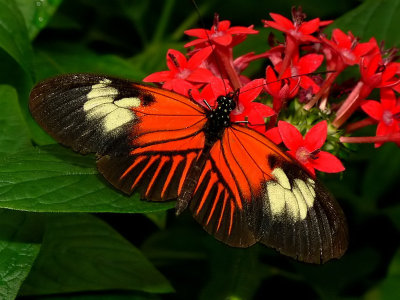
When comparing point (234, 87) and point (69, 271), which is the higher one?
point (234, 87)

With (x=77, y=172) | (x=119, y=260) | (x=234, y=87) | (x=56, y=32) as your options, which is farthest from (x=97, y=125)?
(x=56, y=32)

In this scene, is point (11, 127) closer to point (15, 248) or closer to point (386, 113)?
point (15, 248)

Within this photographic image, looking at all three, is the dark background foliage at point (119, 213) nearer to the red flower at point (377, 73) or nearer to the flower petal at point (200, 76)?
the flower petal at point (200, 76)

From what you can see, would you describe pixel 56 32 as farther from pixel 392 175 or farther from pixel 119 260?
pixel 392 175

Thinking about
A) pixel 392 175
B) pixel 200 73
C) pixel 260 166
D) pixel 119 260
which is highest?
pixel 200 73

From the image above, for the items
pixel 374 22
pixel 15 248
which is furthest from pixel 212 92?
pixel 374 22

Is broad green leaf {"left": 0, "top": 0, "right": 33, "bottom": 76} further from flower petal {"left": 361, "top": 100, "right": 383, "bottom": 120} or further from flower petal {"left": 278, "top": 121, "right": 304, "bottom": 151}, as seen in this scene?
flower petal {"left": 361, "top": 100, "right": 383, "bottom": 120}

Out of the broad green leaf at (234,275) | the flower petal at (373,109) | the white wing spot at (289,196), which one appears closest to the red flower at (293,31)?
the flower petal at (373,109)
